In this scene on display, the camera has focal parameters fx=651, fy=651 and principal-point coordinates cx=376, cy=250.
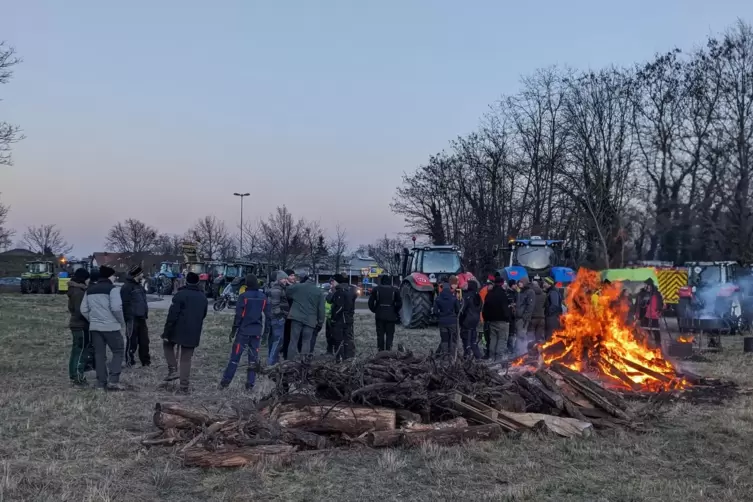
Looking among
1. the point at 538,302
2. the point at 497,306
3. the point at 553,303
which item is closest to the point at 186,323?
the point at 497,306

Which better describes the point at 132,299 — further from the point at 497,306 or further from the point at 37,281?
the point at 37,281

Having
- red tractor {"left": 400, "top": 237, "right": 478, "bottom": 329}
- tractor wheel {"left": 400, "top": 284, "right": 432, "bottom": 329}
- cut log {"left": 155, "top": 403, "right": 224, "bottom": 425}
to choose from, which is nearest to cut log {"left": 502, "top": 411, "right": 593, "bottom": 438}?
cut log {"left": 155, "top": 403, "right": 224, "bottom": 425}

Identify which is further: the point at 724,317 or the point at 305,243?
the point at 305,243

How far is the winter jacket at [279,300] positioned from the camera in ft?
38.4

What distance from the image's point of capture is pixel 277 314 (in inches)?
461

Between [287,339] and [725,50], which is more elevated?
[725,50]

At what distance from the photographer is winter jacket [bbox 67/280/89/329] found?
9.74 metres

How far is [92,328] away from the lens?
9250mm

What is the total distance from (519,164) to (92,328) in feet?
113

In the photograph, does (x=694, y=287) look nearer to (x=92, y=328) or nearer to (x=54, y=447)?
(x=92, y=328)

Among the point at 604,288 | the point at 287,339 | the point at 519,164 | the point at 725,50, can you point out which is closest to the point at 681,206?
the point at 604,288

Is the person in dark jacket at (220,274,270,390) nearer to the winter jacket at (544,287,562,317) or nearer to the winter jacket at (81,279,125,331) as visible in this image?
the winter jacket at (81,279,125,331)

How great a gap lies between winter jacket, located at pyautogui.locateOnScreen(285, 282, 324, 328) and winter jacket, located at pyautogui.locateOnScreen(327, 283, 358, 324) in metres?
0.94

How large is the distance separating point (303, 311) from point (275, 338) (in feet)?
4.00
